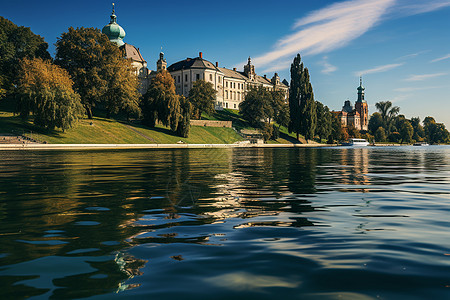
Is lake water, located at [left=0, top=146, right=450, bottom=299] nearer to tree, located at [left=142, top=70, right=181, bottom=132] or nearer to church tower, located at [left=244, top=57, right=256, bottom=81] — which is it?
tree, located at [left=142, top=70, right=181, bottom=132]

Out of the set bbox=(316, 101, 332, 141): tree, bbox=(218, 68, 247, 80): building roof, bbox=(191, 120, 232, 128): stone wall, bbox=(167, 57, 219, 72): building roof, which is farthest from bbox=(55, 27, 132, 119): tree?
bbox=(218, 68, 247, 80): building roof

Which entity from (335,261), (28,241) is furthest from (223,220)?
(28,241)

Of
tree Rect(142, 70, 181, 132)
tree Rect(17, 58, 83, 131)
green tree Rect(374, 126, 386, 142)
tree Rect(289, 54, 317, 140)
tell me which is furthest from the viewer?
green tree Rect(374, 126, 386, 142)

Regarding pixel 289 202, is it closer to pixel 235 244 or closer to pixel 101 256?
pixel 235 244

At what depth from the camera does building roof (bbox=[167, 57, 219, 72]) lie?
14400cm

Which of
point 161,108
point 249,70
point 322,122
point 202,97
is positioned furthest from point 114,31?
point 322,122

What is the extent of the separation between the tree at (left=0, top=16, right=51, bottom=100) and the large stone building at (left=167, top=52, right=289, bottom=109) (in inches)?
2157

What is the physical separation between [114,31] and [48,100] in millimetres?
76953

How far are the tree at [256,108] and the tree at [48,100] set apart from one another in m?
67.4

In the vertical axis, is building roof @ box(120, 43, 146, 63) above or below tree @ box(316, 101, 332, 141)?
above

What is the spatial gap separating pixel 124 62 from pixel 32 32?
30090 millimetres

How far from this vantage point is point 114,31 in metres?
129

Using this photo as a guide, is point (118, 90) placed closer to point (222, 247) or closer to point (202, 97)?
point (202, 97)

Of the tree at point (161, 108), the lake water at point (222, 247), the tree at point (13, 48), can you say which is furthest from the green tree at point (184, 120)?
the lake water at point (222, 247)
